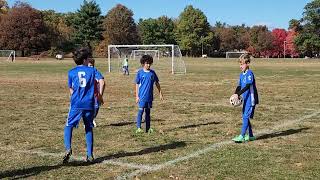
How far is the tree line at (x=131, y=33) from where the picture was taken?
94.2 m

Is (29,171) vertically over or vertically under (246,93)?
under

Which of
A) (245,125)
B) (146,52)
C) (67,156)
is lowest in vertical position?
(67,156)

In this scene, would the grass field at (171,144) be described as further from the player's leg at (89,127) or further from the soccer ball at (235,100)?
the soccer ball at (235,100)

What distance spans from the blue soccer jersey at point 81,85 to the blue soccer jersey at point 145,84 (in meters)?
2.71

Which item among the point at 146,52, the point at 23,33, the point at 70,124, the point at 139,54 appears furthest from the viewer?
the point at 23,33

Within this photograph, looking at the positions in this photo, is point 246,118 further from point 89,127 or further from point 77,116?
point 77,116

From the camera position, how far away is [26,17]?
94.4 meters

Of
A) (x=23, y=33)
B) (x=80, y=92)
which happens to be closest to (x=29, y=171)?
(x=80, y=92)

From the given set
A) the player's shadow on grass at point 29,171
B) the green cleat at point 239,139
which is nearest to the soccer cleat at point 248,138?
the green cleat at point 239,139

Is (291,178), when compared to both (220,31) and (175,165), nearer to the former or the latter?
(175,165)

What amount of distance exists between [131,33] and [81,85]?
348ft

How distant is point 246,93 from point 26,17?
9102 cm

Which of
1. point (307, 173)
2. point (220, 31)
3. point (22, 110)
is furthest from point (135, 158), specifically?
point (220, 31)

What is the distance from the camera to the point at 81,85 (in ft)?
23.5
